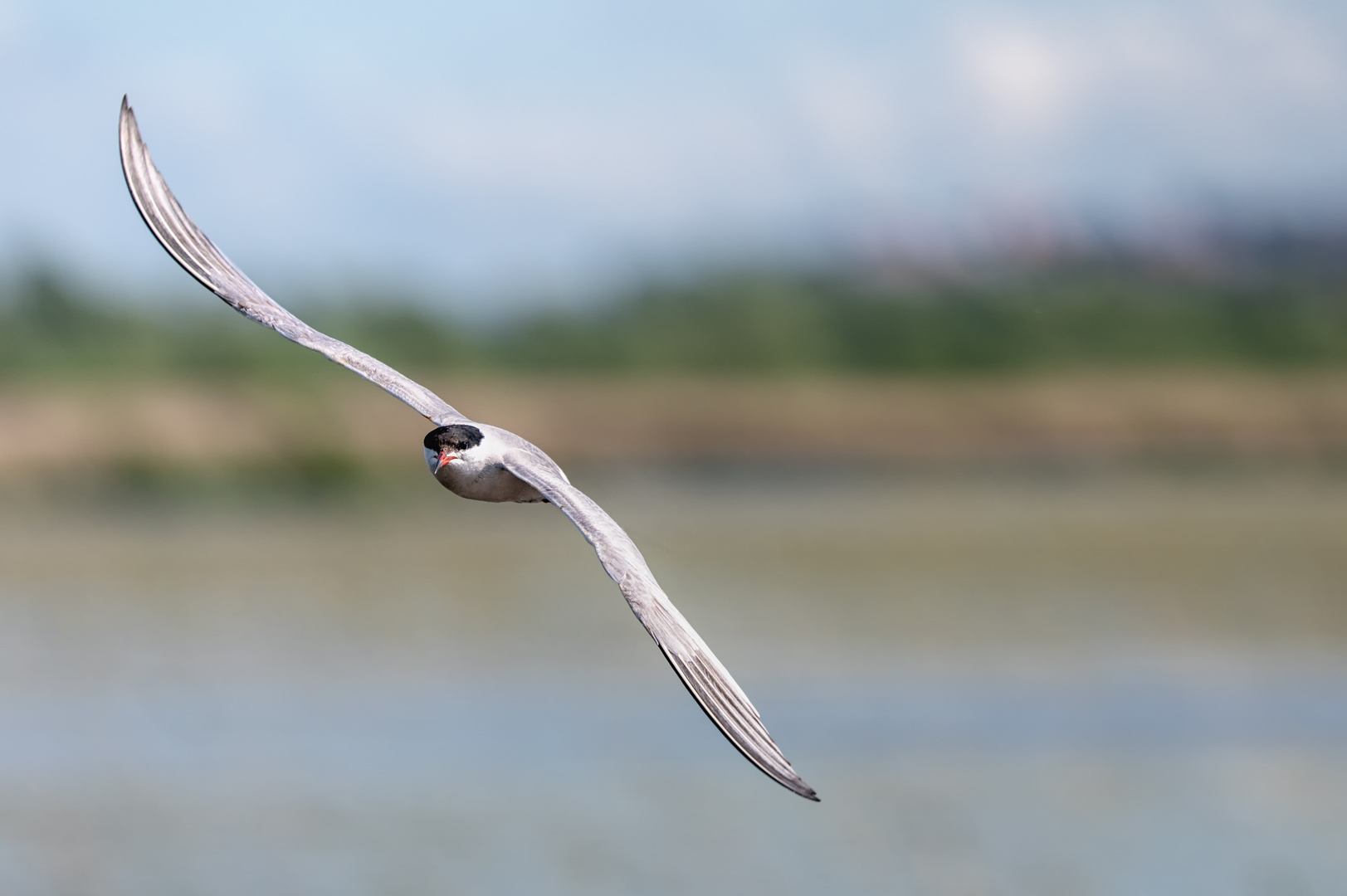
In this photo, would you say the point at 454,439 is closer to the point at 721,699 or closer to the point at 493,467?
the point at 493,467

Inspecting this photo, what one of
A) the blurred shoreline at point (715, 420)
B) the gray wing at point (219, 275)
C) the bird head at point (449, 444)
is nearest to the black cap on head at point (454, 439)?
the bird head at point (449, 444)

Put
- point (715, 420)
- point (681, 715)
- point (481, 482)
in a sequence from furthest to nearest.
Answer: point (715, 420) → point (681, 715) → point (481, 482)

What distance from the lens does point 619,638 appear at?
25281mm

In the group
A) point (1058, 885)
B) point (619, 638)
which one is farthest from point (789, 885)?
point (619, 638)

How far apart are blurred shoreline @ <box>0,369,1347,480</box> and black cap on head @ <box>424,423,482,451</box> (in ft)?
81.7

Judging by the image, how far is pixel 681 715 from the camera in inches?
861

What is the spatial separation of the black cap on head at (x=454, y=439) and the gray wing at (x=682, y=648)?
0.69 metres

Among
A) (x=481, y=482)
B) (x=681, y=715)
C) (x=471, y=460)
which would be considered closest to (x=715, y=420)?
(x=681, y=715)

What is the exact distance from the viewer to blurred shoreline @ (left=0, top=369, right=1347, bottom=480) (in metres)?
35.0

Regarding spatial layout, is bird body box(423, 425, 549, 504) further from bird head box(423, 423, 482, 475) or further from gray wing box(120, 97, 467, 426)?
gray wing box(120, 97, 467, 426)

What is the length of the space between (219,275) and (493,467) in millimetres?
1703

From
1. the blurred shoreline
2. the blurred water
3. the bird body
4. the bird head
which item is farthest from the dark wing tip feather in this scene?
the blurred shoreline

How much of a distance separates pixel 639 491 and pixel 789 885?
21.2 meters

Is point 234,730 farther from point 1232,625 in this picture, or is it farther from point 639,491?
point 639,491
